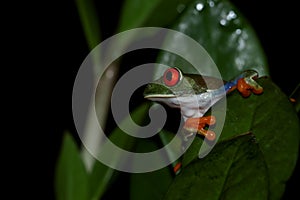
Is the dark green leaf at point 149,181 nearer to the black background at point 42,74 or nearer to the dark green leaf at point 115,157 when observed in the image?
the dark green leaf at point 115,157

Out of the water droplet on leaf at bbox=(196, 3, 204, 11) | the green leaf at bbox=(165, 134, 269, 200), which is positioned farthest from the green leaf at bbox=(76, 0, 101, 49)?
the green leaf at bbox=(165, 134, 269, 200)

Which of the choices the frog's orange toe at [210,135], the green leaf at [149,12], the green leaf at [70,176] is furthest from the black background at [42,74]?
the frog's orange toe at [210,135]

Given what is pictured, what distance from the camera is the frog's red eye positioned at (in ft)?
3.18

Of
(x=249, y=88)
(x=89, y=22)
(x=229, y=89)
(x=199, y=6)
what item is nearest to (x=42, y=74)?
(x=89, y=22)

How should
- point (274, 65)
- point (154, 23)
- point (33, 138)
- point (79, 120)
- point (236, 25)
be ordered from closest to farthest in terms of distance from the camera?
point (236, 25) → point (154, 23) → point (79, 120) → point (274, 65) → point (33, 138)

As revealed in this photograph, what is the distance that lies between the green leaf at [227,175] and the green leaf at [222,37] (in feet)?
1.20

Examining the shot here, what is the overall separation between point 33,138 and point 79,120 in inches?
38.7

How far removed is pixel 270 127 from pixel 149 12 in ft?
2.40

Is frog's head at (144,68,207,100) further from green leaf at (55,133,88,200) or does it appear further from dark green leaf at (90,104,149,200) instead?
green leaf at (55,133,88,200)

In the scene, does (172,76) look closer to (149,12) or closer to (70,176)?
(70,176)

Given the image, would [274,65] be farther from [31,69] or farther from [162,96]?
[162,96]

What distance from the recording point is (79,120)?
75.8 inches

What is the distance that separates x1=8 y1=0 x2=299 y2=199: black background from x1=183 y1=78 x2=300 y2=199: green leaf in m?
1.91

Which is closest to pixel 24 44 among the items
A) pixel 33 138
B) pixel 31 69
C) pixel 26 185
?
pixel 31 69
